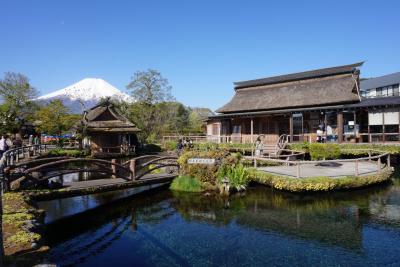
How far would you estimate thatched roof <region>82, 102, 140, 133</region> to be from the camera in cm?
3334

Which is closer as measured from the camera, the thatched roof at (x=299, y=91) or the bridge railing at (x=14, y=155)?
the bridge railing at (x=14, y=155)

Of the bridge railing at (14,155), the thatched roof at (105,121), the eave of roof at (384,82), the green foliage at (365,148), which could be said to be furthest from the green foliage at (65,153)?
the eave of roof at (384,82)

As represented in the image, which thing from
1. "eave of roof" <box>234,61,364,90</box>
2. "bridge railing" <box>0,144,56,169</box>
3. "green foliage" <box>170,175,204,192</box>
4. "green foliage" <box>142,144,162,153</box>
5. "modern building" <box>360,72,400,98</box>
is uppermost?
"modern building" <box>360,72,400,98</box>

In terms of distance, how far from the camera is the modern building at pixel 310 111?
24516mm

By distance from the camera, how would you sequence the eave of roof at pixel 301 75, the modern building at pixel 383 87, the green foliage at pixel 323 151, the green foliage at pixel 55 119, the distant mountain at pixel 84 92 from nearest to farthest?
1. the green foliage at pixel 323 151
2. the eave of roof at pixel 301 75
3. the green foliage at pixel 55 119
4. the modern building at pixel 383 87
5. the distant mountain at pixel 84 92

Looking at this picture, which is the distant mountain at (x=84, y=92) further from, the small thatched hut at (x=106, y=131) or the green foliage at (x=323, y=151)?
the green foliage at (x=323, y=151)

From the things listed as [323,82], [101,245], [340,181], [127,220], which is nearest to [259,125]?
[323,82]

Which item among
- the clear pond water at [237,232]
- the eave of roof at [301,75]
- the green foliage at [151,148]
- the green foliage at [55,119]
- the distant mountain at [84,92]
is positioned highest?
the distant mountain at [84,92]

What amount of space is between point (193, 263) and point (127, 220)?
4.27m

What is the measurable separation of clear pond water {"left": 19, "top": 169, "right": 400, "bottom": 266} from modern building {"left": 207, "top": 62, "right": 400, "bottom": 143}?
1248cm

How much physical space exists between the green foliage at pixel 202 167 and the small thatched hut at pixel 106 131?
19918 millimetres

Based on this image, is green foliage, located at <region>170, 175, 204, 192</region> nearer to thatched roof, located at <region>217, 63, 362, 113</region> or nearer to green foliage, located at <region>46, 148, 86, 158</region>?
green foliage, located at <region>46, 148, 86, 158</region>

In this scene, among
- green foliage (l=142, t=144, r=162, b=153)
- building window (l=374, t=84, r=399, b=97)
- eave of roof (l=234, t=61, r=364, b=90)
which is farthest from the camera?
building window (l=374, t=84, r=399, b=97)

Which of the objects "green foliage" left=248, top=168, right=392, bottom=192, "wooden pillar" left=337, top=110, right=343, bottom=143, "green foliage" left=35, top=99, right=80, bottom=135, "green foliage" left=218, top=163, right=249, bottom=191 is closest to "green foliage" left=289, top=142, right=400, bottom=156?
"wooden pillar" left=337, top=110, right=343, bottom=143
